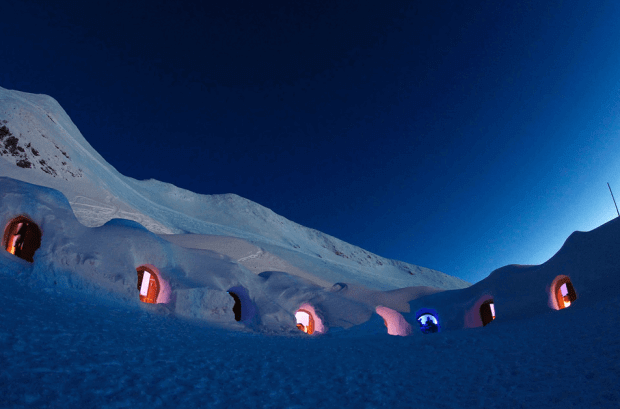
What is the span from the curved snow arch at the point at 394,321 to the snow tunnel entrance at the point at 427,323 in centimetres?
216

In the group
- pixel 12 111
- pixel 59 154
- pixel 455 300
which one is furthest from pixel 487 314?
pixel 12 111

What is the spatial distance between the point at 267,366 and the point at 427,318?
14.8m

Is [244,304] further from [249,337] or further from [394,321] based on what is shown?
[394,321]

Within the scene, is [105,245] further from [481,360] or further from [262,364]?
[481,360]

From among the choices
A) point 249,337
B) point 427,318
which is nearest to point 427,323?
point 427,318

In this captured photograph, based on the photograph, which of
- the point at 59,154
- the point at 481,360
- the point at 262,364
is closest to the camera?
the point at 262,364

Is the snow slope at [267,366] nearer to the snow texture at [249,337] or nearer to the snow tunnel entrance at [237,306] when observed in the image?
the snow texture at [249,337]

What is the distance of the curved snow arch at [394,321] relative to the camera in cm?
1608

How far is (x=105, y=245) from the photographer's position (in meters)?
9.05

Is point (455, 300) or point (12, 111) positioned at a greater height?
point (12, 111)

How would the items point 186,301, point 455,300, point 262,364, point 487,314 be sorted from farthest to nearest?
1. point 487,314
2. point 455,300
3. point 186,301
4. point 262,364

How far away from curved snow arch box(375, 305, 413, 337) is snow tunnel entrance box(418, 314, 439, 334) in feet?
7.10

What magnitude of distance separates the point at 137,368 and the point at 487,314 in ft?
58.8

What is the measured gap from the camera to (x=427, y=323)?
18141 millimetres
